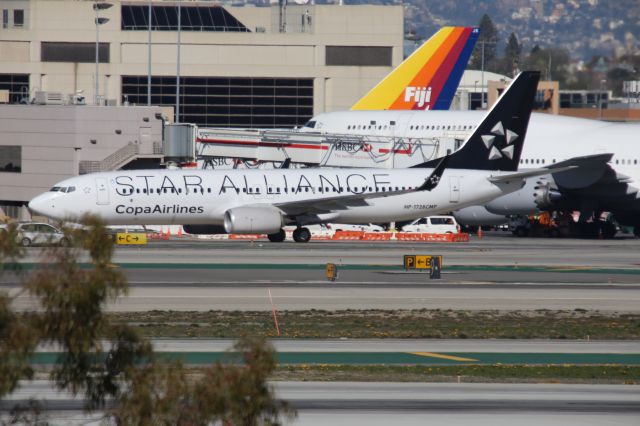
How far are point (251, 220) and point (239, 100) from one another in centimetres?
5625

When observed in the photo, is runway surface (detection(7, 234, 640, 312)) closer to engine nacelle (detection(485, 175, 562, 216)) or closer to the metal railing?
engine nacelle (detection(485, 175, 562, 216))

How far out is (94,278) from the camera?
1204 centimetres

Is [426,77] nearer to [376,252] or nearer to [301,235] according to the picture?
[301,235]

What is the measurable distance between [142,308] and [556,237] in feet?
134

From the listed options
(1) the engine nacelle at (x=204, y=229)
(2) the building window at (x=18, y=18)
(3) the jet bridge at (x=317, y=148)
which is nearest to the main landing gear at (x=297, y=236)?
(1) the engine nacelle at (x=204, y=229)

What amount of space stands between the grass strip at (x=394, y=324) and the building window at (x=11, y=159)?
43504mm

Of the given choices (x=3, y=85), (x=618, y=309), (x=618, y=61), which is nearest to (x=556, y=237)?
(x=618, y=309)

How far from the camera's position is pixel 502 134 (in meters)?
60.4

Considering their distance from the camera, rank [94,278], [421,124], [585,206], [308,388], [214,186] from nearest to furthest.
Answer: [94,278], [308,388], [214,186], [585,206], [421,124]

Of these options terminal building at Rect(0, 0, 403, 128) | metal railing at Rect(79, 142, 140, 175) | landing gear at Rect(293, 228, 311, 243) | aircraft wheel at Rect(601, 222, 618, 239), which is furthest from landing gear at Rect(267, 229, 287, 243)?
terminal building at Rect(0, 0, 403, 128)

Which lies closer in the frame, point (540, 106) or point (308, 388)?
point (308, 388)

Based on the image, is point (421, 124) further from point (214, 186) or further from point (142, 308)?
point (142, 308)

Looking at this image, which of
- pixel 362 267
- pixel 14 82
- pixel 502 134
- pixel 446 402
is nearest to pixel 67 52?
pixel 14 82

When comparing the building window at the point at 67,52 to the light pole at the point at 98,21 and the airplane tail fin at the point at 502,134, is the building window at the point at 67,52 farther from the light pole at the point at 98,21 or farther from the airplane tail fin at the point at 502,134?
the airplane tail fin at the point at 502,134
